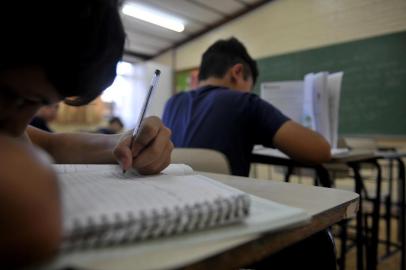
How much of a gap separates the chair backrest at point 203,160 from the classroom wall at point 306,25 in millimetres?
1994

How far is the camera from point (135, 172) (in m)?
0.62

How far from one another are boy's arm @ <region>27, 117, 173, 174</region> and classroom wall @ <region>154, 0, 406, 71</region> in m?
2.27

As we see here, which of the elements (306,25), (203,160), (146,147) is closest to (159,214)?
(146,147)

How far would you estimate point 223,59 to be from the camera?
166cm

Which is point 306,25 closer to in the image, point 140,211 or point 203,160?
point 203,160

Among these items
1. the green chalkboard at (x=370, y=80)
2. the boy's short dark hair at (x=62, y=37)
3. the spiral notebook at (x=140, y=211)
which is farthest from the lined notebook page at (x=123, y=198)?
the green chalkboard at (x=370, y=80)

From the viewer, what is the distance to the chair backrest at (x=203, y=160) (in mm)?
987

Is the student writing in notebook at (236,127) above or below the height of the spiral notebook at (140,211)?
above

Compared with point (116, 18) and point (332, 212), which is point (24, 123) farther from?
point (332, 212)

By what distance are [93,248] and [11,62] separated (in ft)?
0.63

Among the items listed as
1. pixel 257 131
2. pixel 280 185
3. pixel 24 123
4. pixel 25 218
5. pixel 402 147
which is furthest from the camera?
pixel 402 147

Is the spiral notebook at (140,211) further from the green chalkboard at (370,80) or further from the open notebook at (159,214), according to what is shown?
the green chalkboard at (370,80)

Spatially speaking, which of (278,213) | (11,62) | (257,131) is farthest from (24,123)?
(257,131)

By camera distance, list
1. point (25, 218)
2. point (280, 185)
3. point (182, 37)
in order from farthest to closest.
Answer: point (182, 37), point (280, 185), point (25, 218)
